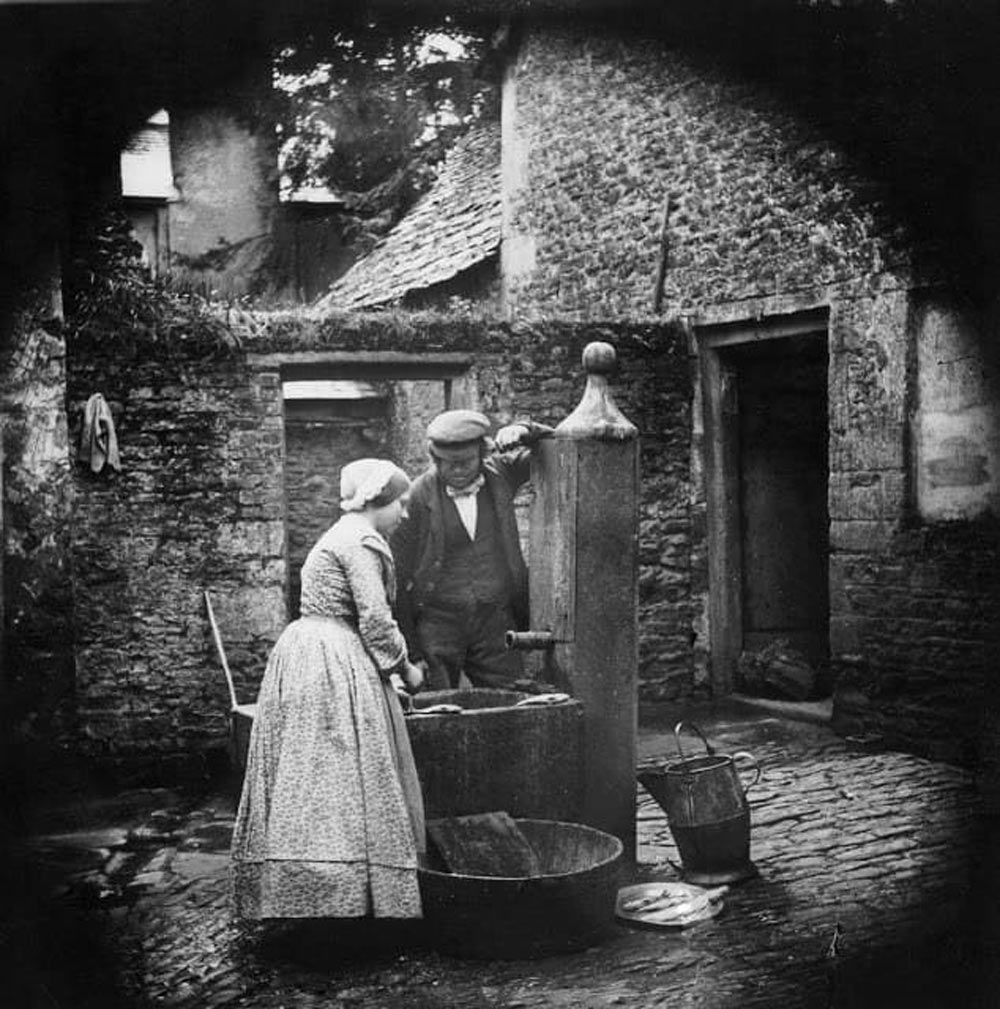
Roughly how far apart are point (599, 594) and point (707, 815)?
3.42 ft

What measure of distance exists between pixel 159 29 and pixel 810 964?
4008mm

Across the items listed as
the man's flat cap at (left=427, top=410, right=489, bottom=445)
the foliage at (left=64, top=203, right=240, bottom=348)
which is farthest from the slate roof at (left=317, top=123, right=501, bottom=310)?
the man's flat cap at (left=427, top=410, right=489, bottom=445)

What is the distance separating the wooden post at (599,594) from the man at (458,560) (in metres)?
0.98

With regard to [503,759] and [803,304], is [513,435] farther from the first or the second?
[803,304]

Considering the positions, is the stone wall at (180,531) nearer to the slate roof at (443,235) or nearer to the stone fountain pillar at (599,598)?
the stone fountain pillar at (599,598)

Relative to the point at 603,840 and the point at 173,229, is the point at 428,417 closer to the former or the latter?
the point at 173,229

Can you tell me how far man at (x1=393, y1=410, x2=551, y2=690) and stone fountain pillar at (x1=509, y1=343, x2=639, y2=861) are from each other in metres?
0.98

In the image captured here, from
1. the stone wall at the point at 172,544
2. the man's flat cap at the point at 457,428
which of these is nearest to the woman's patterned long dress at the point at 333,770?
the man's flat cap at the point at 457,428

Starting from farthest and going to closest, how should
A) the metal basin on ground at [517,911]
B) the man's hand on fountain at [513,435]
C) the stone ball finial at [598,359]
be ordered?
the man's hand on fountain at [513,435] < the stone ball finial at [598,359] < the metal basin on ground at [517,911]

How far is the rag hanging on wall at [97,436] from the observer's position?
7.73 meters

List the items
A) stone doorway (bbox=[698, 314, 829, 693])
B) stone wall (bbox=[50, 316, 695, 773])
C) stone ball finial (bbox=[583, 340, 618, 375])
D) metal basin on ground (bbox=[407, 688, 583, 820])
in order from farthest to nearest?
1. stone doorway (bbox=[698, 314, 829, 693])
2. stone wall (bbox=[50, 316, 695, 773])
3. stone ball finial (bbox=[583, 340, 618, 375])
4. metal basin on ground (bbox=[407, 688, 583, 820])

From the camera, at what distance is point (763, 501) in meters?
9.42

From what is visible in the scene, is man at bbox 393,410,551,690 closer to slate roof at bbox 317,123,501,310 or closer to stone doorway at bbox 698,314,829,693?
stone doorway at bbox 698,314,829,693

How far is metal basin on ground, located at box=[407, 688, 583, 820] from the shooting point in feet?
16.9
